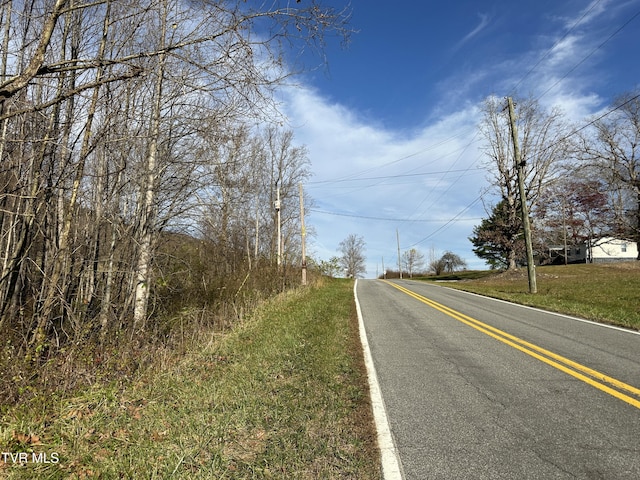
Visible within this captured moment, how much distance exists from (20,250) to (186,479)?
15.3 ft

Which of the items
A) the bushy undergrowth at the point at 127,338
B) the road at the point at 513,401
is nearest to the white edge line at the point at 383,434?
the road at the point at 513,401

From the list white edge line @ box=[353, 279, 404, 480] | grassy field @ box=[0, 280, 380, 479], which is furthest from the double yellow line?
grassy field @ box=[0, 280, 380, 479]

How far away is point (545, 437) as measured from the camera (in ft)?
10.8

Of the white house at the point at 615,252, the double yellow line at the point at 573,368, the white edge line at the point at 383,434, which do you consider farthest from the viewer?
the white house at the point at 615,252

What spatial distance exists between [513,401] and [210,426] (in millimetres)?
3231

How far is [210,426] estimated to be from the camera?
3.55 m

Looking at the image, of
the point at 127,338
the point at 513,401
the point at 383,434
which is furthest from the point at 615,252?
the point at 127,338

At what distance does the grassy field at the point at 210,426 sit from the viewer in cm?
293

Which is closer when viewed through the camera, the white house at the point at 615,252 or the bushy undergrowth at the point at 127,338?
the bushy undergrowth at the point at 127,338

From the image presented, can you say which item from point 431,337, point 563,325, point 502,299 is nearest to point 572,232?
point 502,299

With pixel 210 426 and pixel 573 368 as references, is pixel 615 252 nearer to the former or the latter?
pixel 573 368

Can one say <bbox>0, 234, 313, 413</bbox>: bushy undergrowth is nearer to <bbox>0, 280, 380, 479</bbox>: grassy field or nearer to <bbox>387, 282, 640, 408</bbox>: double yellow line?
<bbox>0, 280, 380, 479</bbox>: grassy field

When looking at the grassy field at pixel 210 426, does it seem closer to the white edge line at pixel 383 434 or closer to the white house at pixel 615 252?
the white edge line at pixel 383 434

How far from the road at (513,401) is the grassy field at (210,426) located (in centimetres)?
52
